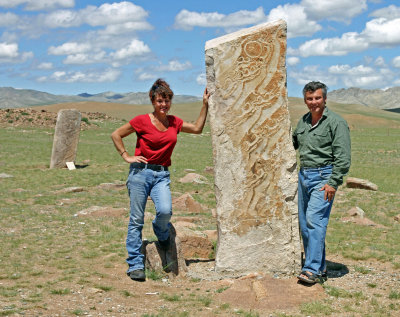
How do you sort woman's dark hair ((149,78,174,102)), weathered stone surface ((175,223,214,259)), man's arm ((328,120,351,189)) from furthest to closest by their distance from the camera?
weathered stone surface ((175,223,214,259)), woman's dark hair ((149,78,174,102)), man's arm ((328,120,351,189))

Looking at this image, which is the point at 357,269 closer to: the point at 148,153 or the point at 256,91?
the point at 256,91

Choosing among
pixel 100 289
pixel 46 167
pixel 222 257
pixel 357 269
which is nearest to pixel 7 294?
pixel 100 289

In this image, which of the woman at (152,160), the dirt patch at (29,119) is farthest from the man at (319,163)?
the dirt patch at (29,119)

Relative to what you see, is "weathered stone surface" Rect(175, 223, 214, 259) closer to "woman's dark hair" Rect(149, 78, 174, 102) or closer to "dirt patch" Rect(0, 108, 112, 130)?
"woman's dark hair" Rect(149, 78, 174, 102)

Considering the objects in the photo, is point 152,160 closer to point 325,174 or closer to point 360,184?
point 325,174

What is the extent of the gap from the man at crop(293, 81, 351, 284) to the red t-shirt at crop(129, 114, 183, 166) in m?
1.76

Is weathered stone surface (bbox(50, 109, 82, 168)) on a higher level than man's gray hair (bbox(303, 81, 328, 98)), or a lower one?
lower

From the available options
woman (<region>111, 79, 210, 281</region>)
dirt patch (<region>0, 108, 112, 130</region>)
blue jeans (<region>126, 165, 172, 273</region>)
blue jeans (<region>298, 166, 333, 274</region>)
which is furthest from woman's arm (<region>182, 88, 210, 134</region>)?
dirt patch (<region>0, 108, 112, 130</region>)

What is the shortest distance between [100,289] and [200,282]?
136 cm

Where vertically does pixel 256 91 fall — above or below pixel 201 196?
above

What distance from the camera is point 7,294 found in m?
6.19

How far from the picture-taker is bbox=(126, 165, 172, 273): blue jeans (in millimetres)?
6812

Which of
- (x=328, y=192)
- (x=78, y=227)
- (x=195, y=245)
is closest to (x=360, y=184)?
(x=195, y=245)

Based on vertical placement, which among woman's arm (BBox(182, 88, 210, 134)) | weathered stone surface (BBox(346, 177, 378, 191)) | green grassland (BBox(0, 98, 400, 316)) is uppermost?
woman's arm (BBox(182, 88, 210, 134))
